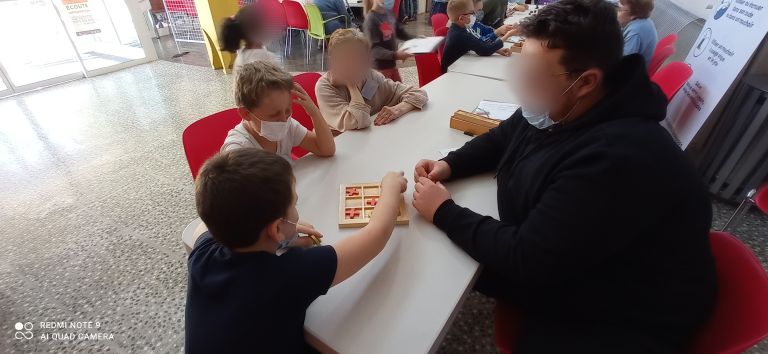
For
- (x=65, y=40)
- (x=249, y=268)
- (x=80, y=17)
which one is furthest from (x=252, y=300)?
(x=80, y=17)

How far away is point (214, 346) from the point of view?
71 centimetres

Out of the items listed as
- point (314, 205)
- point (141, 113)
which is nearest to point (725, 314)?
point (314, 205)

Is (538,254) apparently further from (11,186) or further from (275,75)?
(11,186)

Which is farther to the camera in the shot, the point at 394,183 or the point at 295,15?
the point at 295,15

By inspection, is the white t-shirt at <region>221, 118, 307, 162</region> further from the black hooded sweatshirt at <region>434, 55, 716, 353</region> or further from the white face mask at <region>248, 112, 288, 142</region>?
the black hooded sweatshirt at <region>434, 55, 716, 353</region>

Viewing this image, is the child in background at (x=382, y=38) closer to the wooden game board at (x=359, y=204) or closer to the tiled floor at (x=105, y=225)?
the tiled floor at (x=105, y=225)

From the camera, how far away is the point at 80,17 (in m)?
5.39

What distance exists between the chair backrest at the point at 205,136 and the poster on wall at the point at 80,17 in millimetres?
5760

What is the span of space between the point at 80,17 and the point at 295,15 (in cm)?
328

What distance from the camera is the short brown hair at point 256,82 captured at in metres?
1.25

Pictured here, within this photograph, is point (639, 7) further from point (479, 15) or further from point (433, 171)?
point (433, 171)

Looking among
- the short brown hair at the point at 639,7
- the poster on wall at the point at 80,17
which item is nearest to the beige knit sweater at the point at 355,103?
the short brown hair at the point at 639,7

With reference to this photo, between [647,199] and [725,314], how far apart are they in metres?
0.37

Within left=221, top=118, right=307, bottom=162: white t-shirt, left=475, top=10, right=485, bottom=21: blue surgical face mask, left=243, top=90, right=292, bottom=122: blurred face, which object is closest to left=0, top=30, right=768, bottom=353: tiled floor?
left=221, top=118, right=307, bottom=162: white t-shirt
